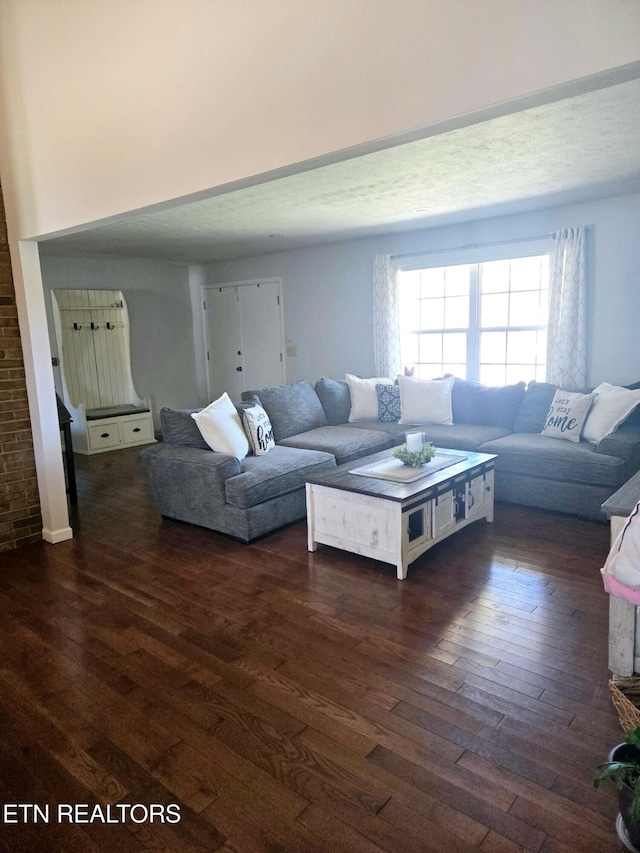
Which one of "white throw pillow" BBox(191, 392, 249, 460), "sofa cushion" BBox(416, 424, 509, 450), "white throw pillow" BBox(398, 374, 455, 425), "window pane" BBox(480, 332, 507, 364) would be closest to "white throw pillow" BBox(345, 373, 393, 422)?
"white throw pillow" BBox(398, 374, 455, 425)

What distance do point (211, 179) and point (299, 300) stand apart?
4408 millimetres

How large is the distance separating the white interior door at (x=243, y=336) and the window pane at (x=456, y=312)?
2.39 m

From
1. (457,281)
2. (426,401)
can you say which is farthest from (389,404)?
(457,281)

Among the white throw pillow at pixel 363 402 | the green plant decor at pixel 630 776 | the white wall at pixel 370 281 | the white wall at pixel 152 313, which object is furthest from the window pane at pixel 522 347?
the white wall at pixel 152 313

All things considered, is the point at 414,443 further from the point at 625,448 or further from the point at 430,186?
the point at 430,186

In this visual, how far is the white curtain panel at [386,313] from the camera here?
6020 mm

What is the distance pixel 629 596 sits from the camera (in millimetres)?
1718

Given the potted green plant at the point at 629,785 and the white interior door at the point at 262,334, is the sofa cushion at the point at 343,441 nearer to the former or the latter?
the white interior door at the point at 262,334

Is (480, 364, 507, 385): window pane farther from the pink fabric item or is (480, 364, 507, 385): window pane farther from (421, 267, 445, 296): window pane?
the pink fabric item

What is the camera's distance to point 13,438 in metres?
3.71

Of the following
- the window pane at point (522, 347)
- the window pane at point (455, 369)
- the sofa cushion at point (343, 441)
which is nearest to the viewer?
the sofa cushion at point (343, 441)

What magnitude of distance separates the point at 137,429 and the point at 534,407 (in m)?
4.82

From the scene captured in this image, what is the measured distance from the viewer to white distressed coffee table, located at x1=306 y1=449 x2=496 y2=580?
9.77ft

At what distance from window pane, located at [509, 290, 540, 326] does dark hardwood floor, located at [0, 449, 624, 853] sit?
261cm
